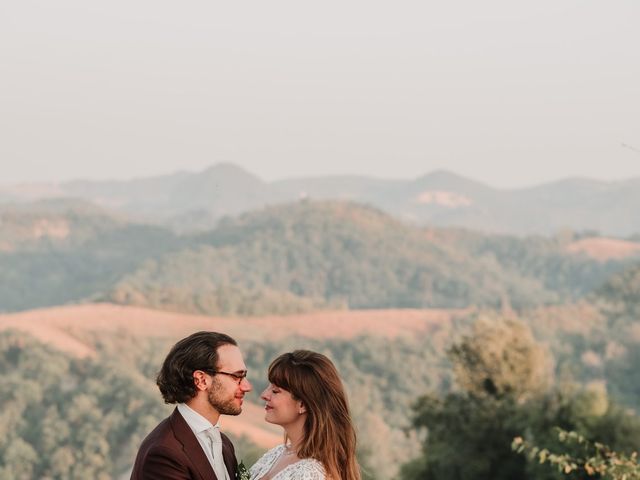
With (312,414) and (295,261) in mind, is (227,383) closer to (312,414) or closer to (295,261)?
(312,414)

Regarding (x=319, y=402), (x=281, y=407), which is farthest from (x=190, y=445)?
(x=319, y=402)

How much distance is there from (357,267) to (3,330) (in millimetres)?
76150

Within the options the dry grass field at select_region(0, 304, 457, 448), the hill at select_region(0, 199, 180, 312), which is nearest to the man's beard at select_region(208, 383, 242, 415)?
the dry grass field at select_region(0, 304, 457, 448)

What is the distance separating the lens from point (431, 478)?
24469 millimetres

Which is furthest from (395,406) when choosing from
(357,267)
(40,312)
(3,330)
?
(357,267)

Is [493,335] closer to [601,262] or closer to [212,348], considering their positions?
[212,348]

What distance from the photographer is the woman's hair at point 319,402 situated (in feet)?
11.2

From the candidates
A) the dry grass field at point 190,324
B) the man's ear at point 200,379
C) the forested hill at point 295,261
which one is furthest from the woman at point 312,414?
the forested hill at point 295,261

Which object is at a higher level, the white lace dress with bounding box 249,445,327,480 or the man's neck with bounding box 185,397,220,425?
the man's neck with bounding box 185,397,220,425

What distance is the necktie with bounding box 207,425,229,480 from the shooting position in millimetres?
3592

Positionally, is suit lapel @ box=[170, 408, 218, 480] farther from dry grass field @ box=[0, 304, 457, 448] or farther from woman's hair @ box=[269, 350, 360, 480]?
dry grass field @ box=[0, 304, 457, 448]

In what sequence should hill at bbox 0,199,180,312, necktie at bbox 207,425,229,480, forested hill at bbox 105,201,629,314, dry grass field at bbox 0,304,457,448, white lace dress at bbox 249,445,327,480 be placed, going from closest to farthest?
white lace dress at bbox 249,445,327,480
necktie at bbox 207,425,229,480
dry grass field at bbox 0,304,457,448
forested hill at bbox 105,201,629,314
hill at bbox 0,199,180,312

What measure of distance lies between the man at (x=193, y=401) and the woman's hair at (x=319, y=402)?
6.7 inches

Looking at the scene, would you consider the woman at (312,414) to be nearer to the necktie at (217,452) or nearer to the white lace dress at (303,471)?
the white lace dress at (303,471)
